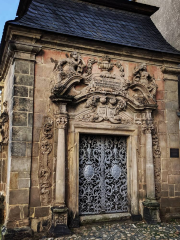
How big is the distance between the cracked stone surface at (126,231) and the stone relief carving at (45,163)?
2.91 ft

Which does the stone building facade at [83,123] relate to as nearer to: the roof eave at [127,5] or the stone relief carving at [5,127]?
the stone relief carving at [5,127]

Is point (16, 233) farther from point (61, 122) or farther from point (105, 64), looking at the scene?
point (105, 64)

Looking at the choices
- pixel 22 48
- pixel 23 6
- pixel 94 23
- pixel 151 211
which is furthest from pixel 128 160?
pixel 23 6

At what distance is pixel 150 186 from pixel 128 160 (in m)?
0.77

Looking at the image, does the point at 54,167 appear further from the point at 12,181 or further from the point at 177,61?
the point at 177,61

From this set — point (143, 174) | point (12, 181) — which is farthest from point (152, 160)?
point (12, 181)

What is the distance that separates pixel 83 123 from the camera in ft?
18.4

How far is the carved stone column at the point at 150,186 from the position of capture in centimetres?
561

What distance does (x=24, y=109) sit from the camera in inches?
203

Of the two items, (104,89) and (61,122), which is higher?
(104,89)

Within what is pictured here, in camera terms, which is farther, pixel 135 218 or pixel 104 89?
pixel 104 89

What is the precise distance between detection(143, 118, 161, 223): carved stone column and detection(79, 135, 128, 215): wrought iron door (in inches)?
20.8

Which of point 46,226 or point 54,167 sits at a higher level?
point 54,167

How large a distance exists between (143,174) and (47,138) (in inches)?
96.3
